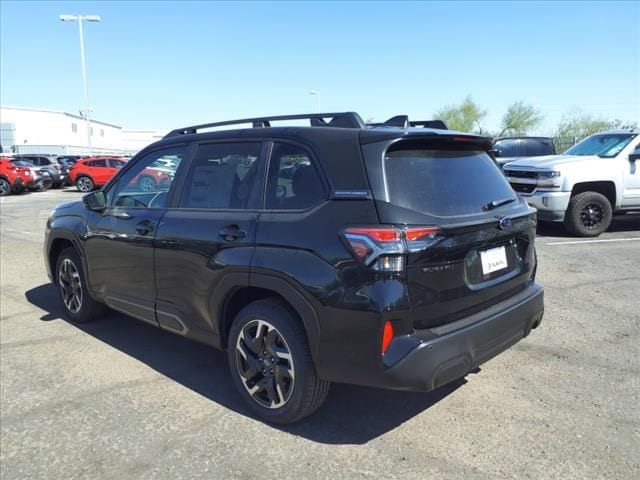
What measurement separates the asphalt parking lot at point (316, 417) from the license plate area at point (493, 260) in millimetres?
915

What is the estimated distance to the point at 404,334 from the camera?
8.33 feet

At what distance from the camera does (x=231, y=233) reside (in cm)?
315

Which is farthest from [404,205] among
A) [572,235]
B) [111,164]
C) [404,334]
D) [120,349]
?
[111,164]

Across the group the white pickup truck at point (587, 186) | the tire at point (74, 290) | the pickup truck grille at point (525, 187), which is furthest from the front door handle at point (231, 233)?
the pickup truck grille at point (525, 187)

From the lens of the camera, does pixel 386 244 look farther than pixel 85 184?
No

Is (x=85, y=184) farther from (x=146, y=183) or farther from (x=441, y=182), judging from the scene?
(x=441, y=182)

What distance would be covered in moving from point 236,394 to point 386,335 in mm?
1451

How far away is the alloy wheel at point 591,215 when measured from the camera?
8930 mm

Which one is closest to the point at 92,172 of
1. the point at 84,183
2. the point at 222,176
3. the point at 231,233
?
the point at 84,183

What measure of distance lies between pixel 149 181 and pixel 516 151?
12316mm

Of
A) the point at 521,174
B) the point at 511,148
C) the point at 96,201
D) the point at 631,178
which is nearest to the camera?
the point at 96,201

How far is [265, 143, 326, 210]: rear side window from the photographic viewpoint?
286 cm

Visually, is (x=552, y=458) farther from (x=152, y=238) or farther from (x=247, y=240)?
(x=152, y=238)

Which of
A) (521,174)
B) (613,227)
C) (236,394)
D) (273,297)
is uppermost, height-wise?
(521,174)
